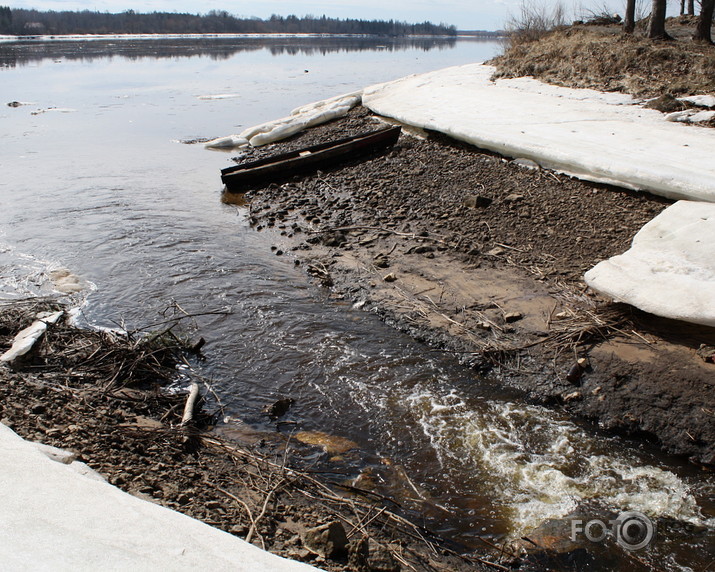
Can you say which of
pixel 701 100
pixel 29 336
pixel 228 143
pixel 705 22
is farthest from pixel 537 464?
pixel 705 22

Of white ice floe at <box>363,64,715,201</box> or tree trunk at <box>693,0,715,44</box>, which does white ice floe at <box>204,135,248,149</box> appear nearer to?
white ice floe at <box>363,64,715,201</box>

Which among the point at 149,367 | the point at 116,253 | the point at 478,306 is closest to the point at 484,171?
the point at 478,306

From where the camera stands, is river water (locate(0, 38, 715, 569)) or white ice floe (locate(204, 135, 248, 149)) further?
white ice floe (locate(204, 135, 248, 149))

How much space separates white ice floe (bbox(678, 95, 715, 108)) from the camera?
1014 cm

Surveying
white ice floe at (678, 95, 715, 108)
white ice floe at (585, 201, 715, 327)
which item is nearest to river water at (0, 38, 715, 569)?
white ice floe at (585, 201, 715, 327)

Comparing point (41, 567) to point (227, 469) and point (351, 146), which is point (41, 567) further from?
point (351, 146)

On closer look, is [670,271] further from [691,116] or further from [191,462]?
[691,116]

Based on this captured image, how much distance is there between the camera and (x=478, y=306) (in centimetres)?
593

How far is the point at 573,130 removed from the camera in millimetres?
10031

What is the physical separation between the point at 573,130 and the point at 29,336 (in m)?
8.91

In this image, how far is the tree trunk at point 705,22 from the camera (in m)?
14.8

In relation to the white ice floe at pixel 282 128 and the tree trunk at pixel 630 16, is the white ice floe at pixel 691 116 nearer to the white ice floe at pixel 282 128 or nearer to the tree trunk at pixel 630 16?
the white ice floe at pixel 282 128

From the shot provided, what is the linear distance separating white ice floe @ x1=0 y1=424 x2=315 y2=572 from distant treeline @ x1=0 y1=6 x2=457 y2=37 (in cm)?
11236

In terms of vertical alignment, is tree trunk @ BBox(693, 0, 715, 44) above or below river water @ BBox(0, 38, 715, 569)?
above
